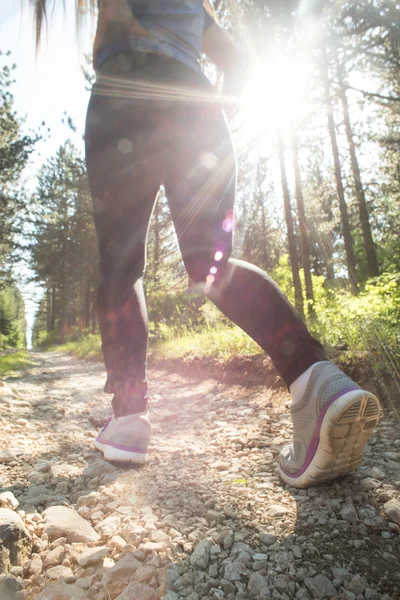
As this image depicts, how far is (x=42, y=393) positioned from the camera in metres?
3.66

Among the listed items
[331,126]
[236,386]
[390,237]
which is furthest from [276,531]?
[390,237]

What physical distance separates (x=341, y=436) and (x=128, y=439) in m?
0.88

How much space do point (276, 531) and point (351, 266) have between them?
12589mm

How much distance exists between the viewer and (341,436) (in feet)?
3.58

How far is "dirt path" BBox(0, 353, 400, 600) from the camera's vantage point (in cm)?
82

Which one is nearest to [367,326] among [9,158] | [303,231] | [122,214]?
[122,214]

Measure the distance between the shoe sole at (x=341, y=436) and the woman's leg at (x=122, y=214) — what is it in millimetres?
771

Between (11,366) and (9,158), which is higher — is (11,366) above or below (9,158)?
below

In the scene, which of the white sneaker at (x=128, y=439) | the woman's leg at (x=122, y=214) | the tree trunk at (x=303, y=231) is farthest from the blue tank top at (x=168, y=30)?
the tree trunk at (x=303, y=231)

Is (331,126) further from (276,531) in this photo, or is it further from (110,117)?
(276,531)

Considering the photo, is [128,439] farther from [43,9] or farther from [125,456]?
[43,9]

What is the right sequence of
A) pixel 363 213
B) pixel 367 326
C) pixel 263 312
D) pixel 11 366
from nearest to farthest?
pixel 263 312 < pixel 367 326 < pixel 11 366 < pixel 363 213

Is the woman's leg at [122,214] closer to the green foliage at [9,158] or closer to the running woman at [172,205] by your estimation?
the running woman at [172,205]

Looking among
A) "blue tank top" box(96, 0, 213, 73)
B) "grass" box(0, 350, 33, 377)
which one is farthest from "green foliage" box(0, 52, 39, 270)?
"blue tank top" box(96, 0, 213, 73)
